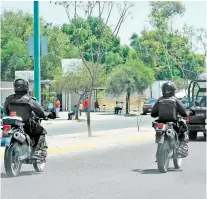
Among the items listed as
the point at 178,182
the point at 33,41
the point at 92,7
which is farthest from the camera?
the point at 92,7

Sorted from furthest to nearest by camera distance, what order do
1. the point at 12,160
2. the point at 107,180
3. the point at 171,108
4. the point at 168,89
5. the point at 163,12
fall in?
1. the point at 163,12
2. the point at 168,89
3. the point at 171,108
4. the point at 12,160
5. the point at 107,180

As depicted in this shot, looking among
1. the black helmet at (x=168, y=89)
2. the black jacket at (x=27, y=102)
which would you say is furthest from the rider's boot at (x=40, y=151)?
the black helmet at (x=168, y=89)

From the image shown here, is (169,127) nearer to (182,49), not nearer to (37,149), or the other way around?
(37,149)

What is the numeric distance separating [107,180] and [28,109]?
79.8 inches

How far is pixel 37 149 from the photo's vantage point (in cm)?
1393

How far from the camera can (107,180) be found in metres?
13.1

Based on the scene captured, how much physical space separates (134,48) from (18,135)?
101757 millimetres

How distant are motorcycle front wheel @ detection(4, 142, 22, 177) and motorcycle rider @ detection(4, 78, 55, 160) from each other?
0.40 meters

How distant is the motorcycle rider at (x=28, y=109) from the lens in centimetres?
1374

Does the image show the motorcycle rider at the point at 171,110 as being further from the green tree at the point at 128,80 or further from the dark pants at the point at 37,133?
the green tree at the point at 128,80

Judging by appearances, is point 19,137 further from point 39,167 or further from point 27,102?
point 39,167

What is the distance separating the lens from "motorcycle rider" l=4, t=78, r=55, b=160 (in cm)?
1374

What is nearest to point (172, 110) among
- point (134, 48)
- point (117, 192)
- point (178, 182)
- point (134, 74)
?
point (178, 182)

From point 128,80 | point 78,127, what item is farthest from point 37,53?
point 128,80
